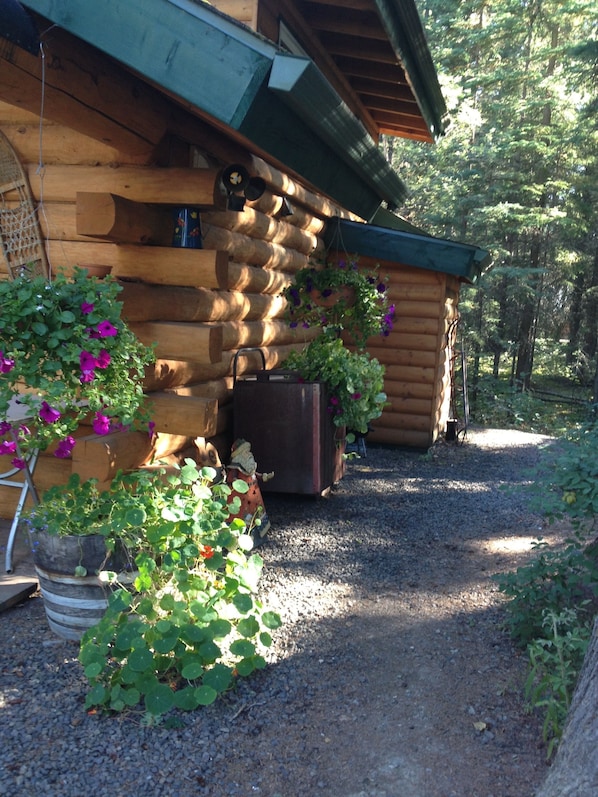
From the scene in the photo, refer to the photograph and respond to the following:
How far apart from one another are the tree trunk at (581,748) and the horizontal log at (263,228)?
12.0ft

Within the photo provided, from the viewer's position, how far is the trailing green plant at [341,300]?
6946 mm

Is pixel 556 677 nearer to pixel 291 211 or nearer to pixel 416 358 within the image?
pixel 291 211

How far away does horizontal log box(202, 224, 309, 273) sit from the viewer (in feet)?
15.7

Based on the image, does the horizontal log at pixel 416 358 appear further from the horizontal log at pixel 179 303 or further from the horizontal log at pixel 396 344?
the horizontal log at pixel 179 303

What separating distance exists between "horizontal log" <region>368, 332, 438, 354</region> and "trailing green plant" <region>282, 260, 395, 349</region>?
0.93 m

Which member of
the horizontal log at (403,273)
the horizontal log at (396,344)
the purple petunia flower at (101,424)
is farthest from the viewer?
the horizontal log at (396,344)

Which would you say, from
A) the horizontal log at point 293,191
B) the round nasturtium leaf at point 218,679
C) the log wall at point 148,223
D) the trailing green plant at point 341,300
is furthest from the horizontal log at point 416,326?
the round nasturtium leaf at point 218,679

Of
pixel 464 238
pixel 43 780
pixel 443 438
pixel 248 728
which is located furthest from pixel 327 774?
pixel 464 238

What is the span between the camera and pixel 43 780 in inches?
92.0

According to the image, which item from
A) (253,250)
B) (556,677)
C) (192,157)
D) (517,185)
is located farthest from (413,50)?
(517,185)

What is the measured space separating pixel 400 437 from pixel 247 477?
4.47m

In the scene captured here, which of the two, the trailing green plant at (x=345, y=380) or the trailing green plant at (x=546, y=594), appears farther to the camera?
the trailing green plant at (x=345, y=380)

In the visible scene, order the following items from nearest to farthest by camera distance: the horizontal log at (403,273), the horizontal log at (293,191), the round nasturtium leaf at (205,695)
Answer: the round nasturtium leaf at (205,695), the horizontal log at (293,191), the horizontal log at (403,273)

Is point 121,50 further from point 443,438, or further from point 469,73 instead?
point 469,73
